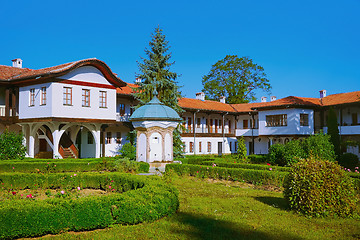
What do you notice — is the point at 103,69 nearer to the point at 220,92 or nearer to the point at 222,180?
the point at 222,180

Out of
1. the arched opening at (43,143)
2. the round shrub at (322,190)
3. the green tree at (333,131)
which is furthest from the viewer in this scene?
the green tree at (333,131)

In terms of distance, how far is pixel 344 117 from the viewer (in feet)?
108

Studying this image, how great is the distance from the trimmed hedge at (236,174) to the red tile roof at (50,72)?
34.0 ft

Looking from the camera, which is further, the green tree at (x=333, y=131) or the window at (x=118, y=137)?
the window at (x=118, y=137)

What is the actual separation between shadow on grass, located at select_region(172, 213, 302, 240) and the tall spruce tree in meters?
19.2

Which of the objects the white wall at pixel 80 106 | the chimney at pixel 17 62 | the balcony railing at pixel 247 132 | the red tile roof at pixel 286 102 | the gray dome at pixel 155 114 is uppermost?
the chimney at pixel 17 62

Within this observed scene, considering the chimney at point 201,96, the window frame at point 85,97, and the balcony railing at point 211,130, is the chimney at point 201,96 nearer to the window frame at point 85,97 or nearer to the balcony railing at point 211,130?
the balcony railing at point 211,130

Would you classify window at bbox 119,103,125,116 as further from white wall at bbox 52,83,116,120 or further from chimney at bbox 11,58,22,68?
chimney at bbox 11,58,22,68

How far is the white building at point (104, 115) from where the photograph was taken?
75.3 feet

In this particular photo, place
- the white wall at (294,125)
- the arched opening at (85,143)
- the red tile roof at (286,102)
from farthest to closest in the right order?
the white wall at (294,125)
the red tile roof at (286,102)
the arched opening at (85,143)

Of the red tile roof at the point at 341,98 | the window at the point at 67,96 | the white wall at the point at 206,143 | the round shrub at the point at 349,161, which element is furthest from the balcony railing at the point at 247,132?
the window at the point at 67,96

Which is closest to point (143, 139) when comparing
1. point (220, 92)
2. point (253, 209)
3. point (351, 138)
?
point (253, 209)

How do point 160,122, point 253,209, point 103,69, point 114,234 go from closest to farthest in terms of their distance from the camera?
point 114,234 < point 253,209 < point 160,122 < point 103,69

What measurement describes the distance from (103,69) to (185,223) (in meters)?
19.3
